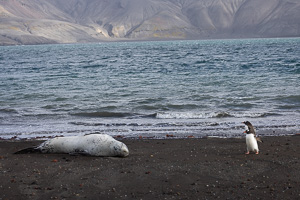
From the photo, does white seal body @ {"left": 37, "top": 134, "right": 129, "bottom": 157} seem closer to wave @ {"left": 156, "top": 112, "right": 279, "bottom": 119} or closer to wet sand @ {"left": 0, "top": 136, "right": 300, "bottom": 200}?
wet sand @ {"left": 0, "top": 136, "right": 300, "bottom": 200}

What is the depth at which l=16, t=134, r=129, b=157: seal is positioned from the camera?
10.4 m

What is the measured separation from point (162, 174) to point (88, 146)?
8.75 ft

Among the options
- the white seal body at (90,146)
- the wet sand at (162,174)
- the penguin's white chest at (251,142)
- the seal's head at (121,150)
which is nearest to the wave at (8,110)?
the wet sand at (162,174)

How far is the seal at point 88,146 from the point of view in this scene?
10.4 m

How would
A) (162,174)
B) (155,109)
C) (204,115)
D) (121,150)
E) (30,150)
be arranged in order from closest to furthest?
(162,174) → (121,150) → (30,150) → (204,115) → (155,109)

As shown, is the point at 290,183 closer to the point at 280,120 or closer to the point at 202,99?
the point at 280,120

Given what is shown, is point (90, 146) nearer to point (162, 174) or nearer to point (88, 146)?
point (88, 146)

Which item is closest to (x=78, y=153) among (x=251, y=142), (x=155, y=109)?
(x=251, y=142)

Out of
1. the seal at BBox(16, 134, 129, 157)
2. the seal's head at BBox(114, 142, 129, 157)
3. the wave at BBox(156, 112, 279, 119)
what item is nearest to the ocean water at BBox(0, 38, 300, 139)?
the wave at BBox(156, 112, 279, 119)

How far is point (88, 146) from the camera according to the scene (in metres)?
10.6

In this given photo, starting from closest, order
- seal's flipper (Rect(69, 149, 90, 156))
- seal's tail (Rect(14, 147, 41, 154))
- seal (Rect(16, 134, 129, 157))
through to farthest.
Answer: seal (Rect(16, 134, 129, 157)) < seal's flipper (Rect(69, 149, 90, 156)) < seal's tail (Rect(14, 147, 41, 154))

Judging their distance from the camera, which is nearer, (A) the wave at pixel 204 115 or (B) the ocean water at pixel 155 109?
(B) the ocean water at pixel 155 109

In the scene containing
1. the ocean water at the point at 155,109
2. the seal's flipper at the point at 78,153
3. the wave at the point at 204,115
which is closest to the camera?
the seal's flipper at the point at 78,153

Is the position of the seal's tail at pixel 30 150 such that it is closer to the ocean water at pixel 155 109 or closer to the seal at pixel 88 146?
the seal at pixel 88 146
